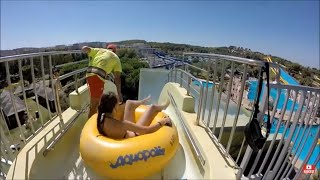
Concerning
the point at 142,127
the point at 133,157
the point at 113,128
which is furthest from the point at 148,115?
the point at 133,157

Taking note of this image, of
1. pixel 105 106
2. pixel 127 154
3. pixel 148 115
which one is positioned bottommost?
pixel 127 154

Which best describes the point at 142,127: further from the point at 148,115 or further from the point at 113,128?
the point at 148,115

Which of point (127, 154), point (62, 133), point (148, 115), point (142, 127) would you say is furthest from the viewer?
point (148, 115)

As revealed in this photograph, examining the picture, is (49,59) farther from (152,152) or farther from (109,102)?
(152,152)

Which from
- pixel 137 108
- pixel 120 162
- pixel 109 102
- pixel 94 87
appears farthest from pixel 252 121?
pixel 94 87

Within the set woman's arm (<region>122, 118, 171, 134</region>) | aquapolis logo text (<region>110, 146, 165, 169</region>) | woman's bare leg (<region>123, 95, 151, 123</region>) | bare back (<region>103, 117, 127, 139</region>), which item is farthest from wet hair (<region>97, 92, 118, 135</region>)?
woman's bare leg (<region>123, 95, 151, 123</region>)

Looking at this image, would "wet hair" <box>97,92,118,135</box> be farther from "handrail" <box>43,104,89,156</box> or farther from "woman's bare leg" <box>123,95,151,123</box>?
"woman's bare leg" <box>123,95,151,123</box>

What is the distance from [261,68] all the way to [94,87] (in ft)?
9.64

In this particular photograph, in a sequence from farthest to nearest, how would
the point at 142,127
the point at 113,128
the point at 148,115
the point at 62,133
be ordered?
the point at 148,115 < the point at 62,133 < the point at 142,127 < the point at 113,128

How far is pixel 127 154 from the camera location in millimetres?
2852

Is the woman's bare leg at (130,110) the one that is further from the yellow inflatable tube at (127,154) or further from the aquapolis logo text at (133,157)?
the aquapolis logo text at (133,157)

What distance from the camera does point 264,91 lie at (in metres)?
2.35

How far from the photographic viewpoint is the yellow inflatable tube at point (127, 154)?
9.37 ft

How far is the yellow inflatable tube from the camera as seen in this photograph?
286cm
